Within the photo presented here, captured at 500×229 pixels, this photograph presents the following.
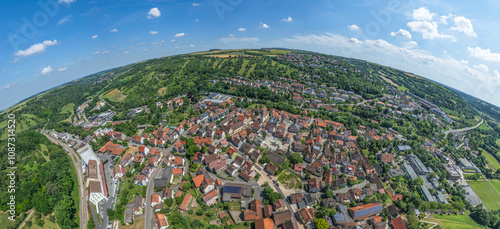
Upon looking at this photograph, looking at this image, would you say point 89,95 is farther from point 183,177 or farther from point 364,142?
point 364,142

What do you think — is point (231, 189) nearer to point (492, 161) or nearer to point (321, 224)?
point (321, 224)

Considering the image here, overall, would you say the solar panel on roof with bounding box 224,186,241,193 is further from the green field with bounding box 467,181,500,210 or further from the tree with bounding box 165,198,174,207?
the green field with bounding box 467,181,500,210

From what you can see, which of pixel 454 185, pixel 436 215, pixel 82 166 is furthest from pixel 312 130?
pixel 82 166

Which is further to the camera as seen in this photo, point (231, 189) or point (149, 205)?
point (231, 189)

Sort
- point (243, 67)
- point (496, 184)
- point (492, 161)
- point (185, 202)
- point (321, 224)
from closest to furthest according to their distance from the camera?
1. point (321, 224)
2. point (185, 202)
3. point (496, 184)
4. point (492, 161)
5. point (243, 67)

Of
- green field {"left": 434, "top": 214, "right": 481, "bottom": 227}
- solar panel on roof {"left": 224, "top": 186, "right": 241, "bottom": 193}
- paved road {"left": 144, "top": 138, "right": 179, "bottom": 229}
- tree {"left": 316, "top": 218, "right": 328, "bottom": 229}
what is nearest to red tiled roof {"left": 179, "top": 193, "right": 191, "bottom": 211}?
paved road {"left": 144, "top": 138, "right": 179, "bottom": 229}

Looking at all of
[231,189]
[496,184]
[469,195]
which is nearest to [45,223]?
[231,189]
